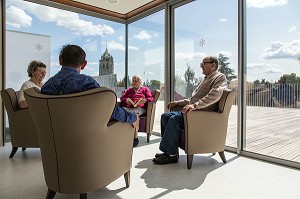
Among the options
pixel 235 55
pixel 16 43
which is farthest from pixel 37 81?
pixel 235 55

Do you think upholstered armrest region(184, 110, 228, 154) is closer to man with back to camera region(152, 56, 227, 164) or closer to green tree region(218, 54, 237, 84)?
man with back to camera region(152, 56, 227, 164)

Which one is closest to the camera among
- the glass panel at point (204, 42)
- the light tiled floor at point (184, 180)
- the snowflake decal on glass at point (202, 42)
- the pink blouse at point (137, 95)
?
the light tiled floor at point (184, 180)

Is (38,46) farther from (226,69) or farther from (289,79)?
(289,79)

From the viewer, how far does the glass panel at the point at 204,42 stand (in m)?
3.29

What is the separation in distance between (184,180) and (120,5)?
3.62 metres

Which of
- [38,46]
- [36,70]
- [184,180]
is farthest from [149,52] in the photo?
[184,180]

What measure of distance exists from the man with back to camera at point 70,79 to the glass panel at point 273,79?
216 centimetres

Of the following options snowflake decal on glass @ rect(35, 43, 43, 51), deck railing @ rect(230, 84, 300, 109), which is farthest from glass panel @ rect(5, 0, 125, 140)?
deck railing @ rect(230, 84, 300, 109)

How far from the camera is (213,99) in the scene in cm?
254

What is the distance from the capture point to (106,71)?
518 cm

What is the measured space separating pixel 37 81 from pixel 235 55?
2.81 metres

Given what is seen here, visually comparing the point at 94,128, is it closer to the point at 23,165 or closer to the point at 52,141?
the point at 52,141

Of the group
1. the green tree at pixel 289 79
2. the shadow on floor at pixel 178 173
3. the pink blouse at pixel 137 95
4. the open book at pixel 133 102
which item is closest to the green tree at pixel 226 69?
the green tree at pixel 289 79

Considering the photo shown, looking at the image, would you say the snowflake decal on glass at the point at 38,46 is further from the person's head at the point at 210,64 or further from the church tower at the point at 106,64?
the person's head at the point at 210,64
